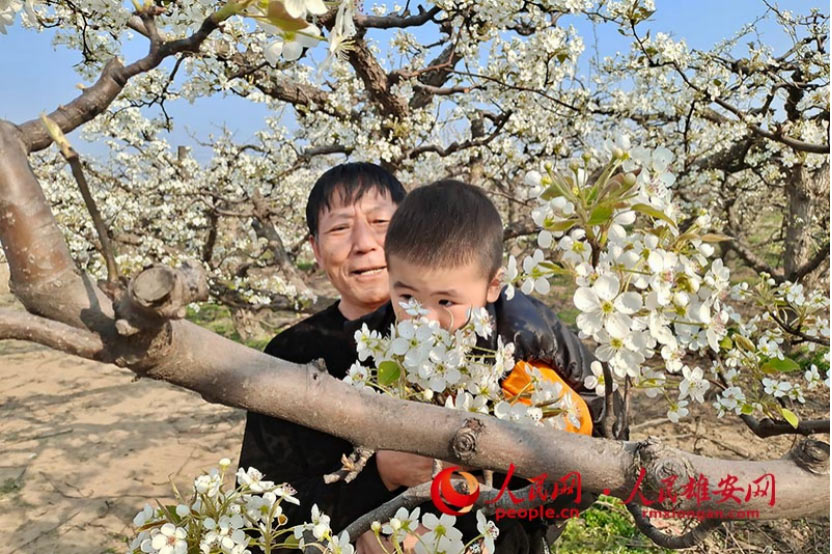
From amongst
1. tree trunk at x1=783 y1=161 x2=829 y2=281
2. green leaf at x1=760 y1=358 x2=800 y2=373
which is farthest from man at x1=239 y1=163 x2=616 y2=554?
tree trunk at x1=783 y1=161 x2=829 y2=281

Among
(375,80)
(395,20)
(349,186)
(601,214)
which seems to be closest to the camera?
(601,214)

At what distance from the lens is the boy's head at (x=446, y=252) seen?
148 cm

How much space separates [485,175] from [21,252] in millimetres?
6245

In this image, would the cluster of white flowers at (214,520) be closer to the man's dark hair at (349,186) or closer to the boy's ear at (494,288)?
the boy's ear at (494,288)

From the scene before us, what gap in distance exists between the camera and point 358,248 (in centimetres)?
208

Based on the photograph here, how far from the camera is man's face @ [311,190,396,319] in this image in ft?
6.84

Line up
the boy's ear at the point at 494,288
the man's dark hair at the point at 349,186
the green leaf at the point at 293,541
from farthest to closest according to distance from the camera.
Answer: the man's dark hair at the point at 349,186 → the boy's ear at the point at 494,288 → the green leaf at the point at 293,541

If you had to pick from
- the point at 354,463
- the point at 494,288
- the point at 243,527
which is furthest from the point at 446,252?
the point at 243,527

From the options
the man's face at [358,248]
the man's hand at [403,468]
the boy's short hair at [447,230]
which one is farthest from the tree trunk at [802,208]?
the man's hand at [403,468]

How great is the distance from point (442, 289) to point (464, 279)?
0.07m

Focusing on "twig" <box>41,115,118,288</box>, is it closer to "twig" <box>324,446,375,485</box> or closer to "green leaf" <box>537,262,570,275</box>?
"twig" <box>324,446,375,485</box>

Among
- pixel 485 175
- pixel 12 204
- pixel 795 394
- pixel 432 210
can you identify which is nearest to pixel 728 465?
pixel 432 210

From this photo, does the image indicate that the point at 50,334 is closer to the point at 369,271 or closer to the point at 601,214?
the point at 601,214

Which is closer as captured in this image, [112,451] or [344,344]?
[344,344]
